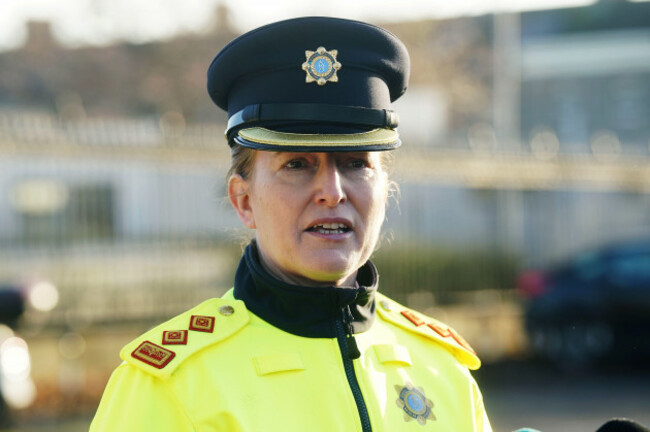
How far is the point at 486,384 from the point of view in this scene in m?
10.1

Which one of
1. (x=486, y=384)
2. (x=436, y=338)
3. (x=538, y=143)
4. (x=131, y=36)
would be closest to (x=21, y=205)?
(x=486, y=384)

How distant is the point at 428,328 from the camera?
2.37m

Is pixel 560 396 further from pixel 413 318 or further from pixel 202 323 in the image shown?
pixel 202 323

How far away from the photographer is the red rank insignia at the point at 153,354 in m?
1.90

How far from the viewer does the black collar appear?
207cm

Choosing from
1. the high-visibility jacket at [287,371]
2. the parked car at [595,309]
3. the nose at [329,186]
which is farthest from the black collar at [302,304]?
the parked car at [595,309]

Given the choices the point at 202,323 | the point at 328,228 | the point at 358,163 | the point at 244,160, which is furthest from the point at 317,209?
the point at 202,323

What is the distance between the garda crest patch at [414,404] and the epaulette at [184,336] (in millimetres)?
408

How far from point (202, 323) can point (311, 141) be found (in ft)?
1.62

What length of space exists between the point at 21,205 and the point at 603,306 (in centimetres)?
647

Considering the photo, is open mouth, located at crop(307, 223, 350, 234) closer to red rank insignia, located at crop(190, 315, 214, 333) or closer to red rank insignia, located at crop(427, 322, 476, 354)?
red rank insignia, located at crop(190, 315, 214, 333)

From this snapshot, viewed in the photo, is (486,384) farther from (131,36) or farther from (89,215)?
(131,36)

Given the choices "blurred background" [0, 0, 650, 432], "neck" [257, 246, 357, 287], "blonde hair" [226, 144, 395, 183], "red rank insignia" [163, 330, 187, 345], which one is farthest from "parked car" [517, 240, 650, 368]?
"red rank insignia" [163, 330, 187, 345]

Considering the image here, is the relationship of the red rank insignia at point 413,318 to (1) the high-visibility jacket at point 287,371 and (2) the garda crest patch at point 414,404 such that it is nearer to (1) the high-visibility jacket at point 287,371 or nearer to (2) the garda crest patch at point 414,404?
(1) the high-visibility jacket at point 287,371
